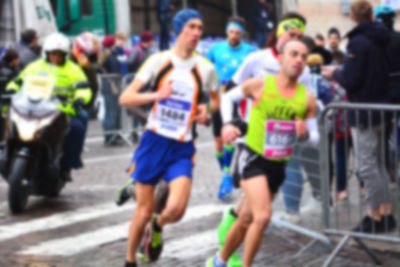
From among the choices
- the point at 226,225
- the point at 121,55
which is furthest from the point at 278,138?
the point at 121,55

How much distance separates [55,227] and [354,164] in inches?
119

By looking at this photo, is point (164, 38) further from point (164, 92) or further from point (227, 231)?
point (227, 231)

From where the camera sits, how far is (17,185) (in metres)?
9.95

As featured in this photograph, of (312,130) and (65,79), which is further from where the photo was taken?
(65,79)

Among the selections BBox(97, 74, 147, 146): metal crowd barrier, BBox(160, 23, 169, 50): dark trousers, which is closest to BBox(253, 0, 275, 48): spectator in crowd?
BBox(160, 23, 169, 50): dark trousers

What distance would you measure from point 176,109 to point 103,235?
80.5 inches

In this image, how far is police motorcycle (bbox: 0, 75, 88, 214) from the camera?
10094 mm

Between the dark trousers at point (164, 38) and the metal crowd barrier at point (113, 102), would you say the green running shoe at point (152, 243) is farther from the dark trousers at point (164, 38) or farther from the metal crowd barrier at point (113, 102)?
the dark trousers at point (164, 38)

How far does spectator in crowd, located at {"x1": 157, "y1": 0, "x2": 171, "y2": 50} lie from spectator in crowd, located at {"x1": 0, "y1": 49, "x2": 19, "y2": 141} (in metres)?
8.26

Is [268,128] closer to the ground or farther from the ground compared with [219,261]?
farther from the ground

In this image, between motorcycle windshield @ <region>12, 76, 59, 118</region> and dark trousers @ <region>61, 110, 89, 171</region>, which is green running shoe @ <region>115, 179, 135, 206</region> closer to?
motorcycle windshield @ <region>12, 76, 59, 118</region>

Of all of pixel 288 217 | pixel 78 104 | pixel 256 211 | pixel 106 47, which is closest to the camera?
pixel 256 211

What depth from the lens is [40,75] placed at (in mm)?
10578

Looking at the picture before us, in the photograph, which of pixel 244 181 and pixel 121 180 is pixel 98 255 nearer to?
pixel 244 181
